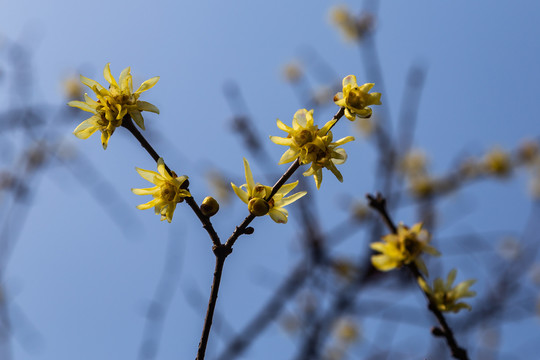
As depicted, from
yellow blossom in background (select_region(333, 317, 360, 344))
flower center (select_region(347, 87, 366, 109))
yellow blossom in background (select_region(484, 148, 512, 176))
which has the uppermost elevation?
yellow blossom in background (select_region(484, 148, 512, 176))

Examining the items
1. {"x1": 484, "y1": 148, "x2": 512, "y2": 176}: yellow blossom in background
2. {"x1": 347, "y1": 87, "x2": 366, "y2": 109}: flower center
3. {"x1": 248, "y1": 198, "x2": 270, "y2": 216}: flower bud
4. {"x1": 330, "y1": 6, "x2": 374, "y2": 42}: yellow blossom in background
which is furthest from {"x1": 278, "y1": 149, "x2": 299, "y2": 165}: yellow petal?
{"x1": 484, "y1": 148, "x2": 512, "y2": 176}: yellow blossom in background

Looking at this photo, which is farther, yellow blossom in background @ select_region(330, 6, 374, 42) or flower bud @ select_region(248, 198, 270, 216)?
yellow blossom in background @ select_region(330, 6, 374, 42)

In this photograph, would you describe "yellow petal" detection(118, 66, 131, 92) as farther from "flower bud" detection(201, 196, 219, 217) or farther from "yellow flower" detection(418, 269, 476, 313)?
"yellow flower" detection(418, 269, 476, 313)

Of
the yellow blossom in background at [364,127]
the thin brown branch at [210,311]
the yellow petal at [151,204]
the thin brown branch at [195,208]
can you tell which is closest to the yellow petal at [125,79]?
the thin brown branch at [195,208]

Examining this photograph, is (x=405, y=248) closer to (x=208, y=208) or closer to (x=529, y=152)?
(x=208, y=208)

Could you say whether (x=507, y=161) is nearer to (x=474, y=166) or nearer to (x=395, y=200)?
(x=474, y=166)

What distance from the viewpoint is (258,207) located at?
1406 millimetres

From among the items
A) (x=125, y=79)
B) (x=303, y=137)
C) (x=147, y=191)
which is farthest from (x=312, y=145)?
(x=125, y=79)

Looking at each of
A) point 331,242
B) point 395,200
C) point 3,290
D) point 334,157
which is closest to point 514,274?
point 395,200

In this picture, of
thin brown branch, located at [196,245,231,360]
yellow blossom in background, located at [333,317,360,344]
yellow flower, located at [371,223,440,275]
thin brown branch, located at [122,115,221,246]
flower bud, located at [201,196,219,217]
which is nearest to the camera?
thin brown branch, located at [196,245,231,360]

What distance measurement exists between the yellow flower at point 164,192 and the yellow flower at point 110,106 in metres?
0.21

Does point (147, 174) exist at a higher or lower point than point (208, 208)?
higher

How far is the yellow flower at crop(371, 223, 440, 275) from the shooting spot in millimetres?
1959

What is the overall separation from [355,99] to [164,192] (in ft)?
2.72
